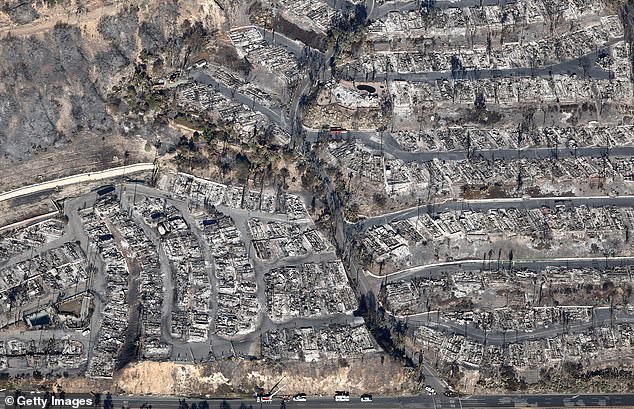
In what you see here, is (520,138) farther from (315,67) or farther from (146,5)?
(146,5)

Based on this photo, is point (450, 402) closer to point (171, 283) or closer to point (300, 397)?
point (300, 397)

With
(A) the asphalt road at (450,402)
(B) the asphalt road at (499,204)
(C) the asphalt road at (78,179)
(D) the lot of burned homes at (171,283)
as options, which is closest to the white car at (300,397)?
(A) the asphalt road at (450,402)

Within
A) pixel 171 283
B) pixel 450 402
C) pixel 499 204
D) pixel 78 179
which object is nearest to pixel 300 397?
pixel 450 402

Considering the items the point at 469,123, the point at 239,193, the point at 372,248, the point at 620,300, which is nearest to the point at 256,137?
the point at 239,193

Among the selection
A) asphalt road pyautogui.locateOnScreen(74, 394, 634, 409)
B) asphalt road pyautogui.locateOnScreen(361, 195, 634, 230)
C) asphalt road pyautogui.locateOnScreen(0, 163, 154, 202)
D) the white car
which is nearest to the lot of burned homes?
asphalt road pyautogui.locateOnScreen(0, 163, 154, 202)

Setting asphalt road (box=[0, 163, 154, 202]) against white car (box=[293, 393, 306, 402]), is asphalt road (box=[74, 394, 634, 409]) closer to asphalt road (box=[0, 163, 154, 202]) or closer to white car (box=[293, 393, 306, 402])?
white car (box=[293, 393, 306, 402])
